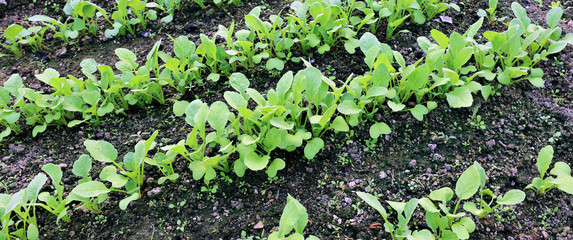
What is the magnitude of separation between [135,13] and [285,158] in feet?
7.03

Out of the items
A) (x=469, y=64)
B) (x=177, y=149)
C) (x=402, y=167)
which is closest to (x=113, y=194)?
(x=177, y=149)

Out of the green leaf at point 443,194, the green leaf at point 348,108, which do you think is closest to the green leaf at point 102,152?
the green leaf at point 348,108

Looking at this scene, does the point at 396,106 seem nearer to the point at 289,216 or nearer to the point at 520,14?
the point at 289,216

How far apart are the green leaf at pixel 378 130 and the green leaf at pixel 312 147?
1.23 feet

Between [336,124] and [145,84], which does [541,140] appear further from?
[145,84]

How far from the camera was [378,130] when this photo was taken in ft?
9.24

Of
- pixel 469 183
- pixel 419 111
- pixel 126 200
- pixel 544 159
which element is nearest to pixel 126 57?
pixel 126 200

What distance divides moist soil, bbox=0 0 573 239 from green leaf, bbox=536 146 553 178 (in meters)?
0.15

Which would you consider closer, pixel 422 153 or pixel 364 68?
pixel 422 153

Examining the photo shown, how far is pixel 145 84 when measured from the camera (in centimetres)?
311

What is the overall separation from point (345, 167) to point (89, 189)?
5.07 feet

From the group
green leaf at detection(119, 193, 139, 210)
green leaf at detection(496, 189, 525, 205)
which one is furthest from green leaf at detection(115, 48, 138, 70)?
green leaf at detection(496, 189, 525, 205)

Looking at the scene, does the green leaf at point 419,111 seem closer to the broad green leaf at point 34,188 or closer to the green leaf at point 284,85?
the green leaf at point 284,85

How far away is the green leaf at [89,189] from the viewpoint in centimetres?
239
